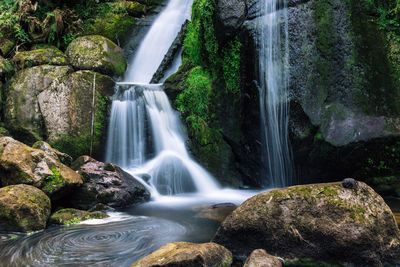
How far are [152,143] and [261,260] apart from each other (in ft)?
20.9

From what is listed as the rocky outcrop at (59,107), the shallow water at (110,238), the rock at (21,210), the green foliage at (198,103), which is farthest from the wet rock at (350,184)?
the rocky outcrop at (59,107)

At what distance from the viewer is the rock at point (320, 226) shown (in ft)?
16.0

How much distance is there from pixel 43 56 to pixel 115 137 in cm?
308

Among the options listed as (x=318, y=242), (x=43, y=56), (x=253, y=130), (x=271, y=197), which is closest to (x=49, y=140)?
(x=43, y=56)

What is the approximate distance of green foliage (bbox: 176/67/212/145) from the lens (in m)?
10.7

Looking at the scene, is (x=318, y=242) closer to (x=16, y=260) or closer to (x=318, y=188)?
(x=318, y=188)

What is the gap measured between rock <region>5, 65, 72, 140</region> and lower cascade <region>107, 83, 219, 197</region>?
5.34ft

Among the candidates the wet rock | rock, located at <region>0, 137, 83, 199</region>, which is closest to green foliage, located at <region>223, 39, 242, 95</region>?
rock, located at <region>0, 137, 83, 199</region>

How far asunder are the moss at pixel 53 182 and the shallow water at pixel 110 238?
35.9 inches

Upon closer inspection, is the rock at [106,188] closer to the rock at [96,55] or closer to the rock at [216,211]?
the rock at [216,211]

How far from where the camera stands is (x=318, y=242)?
16.3ft

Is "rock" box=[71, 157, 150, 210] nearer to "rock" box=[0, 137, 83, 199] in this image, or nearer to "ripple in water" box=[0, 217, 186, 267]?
"rock" box=[0, 137, 83, 199]

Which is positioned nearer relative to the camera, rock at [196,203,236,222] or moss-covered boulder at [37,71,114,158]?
rock at [196,203,236,222]

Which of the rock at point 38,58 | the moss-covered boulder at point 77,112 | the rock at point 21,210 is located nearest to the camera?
the rock at point 21,210
